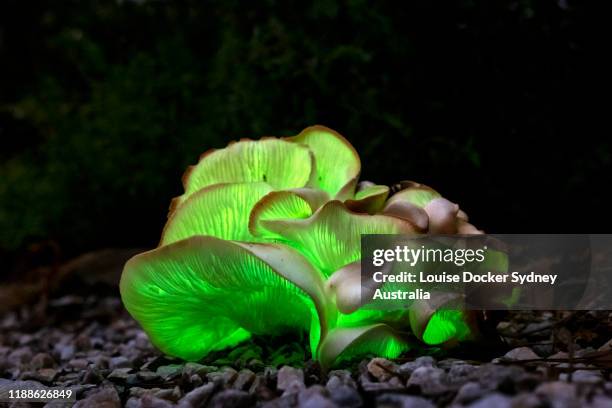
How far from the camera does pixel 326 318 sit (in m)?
0.93

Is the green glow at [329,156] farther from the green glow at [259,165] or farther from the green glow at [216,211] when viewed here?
the green glow at [216,211]

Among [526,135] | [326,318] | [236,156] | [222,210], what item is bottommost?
[326,318]

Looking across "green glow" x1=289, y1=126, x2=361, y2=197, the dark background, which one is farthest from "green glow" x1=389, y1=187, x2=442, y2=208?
the dark background

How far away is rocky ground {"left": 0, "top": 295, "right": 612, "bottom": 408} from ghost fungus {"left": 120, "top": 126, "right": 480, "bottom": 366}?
0.15ft

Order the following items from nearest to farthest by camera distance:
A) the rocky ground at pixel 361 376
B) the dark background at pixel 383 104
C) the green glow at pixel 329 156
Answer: the rocky ground at pixel 361 376
the green glow at pixel 329 156
the dark background at pixel 383 104

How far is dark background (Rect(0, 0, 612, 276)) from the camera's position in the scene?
1869mm

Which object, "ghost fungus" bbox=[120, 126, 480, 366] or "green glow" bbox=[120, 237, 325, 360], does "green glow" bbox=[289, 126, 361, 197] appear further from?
"green glow" bbox=[120, 237, 325, 360]

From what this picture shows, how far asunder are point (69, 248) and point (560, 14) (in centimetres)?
231

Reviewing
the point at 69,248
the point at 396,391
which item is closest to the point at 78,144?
the point at 69,248

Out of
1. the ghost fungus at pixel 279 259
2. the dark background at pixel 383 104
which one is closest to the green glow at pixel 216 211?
the ghost fungus at pixel 279 259

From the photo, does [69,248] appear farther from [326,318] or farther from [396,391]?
[396,391]

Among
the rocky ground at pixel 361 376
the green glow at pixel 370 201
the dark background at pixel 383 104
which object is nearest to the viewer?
the rocky ground at pixel 361 376

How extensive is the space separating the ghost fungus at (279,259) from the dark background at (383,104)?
0.93 m

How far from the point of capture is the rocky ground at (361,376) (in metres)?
0.67
